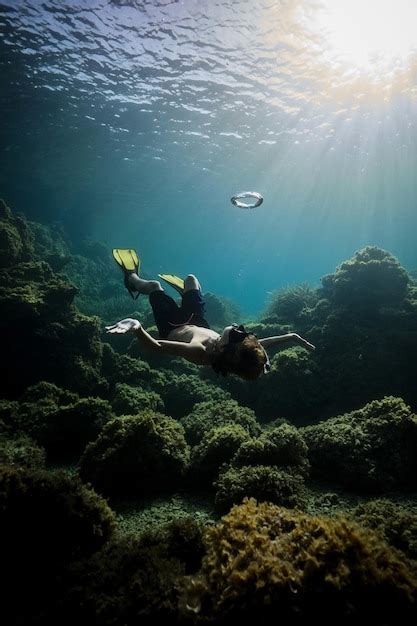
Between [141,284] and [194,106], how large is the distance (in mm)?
19816

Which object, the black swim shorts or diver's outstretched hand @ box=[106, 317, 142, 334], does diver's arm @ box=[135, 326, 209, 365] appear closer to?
diver's outstretched hand @ box=[106, 317, 142, 334]

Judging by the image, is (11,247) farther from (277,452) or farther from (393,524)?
(393,524)

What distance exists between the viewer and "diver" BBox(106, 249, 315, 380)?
479cm

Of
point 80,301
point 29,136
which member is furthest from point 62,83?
point 80,301

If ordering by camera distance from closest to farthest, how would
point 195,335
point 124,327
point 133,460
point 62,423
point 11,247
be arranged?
Answer: point 124,327
point 133,460
point 195,335
point 62,423
point 11,247

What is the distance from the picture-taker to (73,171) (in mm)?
40438

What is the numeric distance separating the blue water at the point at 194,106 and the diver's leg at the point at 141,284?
1268cm

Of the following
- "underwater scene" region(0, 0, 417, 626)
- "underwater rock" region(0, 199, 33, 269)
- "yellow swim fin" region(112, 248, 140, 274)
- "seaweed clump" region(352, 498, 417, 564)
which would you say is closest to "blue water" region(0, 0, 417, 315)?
"underwater scene" region(0, 0, 417, 626)

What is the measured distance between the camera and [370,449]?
18.8ft

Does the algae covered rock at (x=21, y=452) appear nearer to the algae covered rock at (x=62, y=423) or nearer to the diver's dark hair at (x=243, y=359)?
the algae covered rock at (x=62, y=423)

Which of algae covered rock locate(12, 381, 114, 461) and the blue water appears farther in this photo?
the blue water

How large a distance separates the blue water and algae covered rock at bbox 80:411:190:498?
1638cm

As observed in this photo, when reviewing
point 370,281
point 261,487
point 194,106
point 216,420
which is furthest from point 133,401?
point 194,106

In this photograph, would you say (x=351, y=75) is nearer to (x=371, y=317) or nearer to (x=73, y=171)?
(x=371, y=317)
